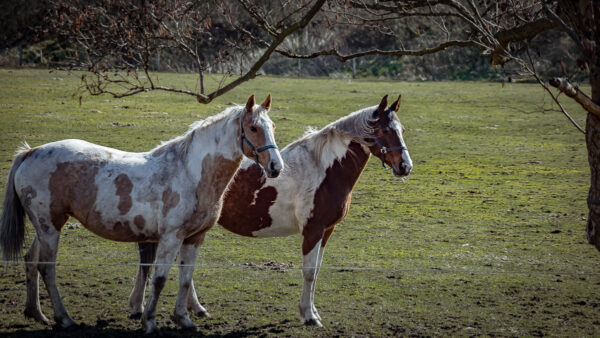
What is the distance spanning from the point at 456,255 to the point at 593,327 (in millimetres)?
2958

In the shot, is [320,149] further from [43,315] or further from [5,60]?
[5,60]

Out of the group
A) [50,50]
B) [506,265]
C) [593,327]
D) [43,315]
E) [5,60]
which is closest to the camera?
[43,315]

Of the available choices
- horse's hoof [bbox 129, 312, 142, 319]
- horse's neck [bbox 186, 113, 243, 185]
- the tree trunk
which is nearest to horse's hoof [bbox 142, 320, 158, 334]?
horse's hoof [bbox 129, 312, 142, 319]

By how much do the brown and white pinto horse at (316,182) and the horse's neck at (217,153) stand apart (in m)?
1.06

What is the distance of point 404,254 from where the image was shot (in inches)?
392

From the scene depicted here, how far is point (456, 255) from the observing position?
9914 millimetres

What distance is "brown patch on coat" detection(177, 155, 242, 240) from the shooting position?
6.36 metres

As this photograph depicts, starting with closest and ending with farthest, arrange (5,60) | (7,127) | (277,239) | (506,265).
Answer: (506,265)
(277,239)
(7,127)
(5,60)

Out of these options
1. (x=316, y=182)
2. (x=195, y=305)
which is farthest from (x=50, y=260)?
(x=316, y=182)

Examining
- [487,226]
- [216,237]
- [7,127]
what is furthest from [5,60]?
[487,226]

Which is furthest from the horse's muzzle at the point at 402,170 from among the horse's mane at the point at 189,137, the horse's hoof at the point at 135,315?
the horse's hoof at the point at 135,315

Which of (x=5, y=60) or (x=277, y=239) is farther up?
(x=5, y=60)

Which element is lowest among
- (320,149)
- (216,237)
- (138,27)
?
(216,237)

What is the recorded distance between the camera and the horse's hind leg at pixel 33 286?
655 centimetres
